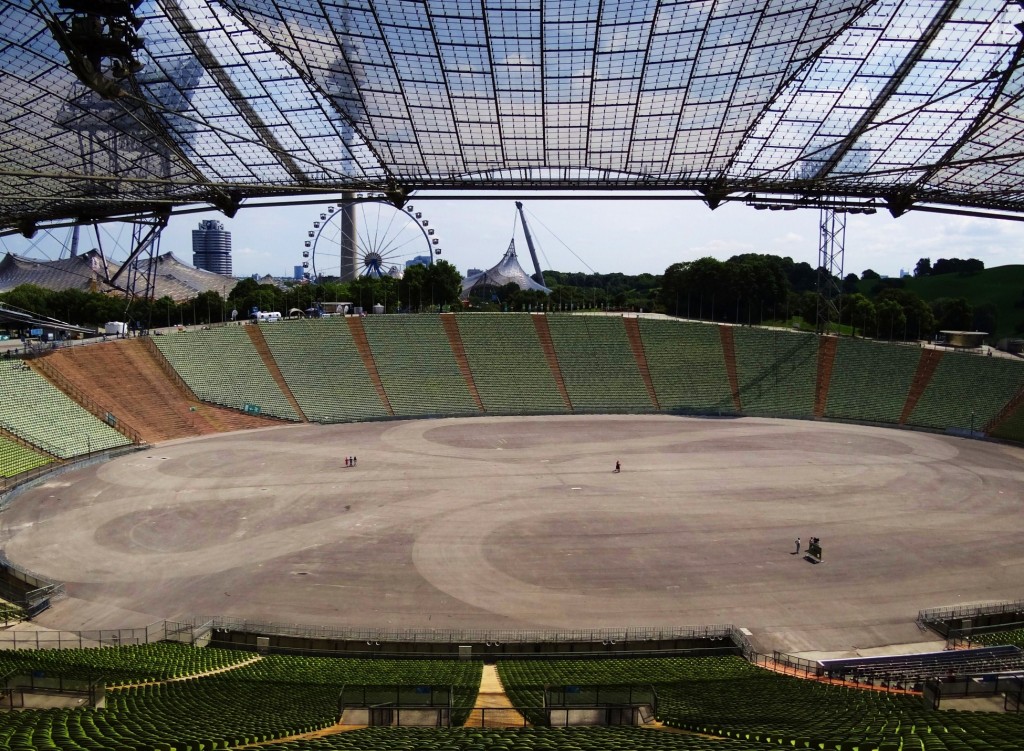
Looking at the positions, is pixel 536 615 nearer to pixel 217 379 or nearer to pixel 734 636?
pixel 734 636

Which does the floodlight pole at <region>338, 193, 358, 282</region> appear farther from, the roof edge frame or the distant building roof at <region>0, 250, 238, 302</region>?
the roof edge frame

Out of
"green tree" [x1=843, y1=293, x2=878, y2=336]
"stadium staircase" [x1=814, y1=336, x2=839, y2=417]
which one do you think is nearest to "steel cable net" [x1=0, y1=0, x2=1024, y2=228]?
"stadium staircase" [x1=814, y1=336, x2=839, y2=417]

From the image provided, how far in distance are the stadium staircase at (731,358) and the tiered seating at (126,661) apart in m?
48.4

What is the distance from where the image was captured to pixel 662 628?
21.4 metres

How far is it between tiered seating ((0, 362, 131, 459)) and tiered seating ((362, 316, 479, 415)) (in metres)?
20.8

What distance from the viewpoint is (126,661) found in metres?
17.4

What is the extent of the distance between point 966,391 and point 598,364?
95.4 feet

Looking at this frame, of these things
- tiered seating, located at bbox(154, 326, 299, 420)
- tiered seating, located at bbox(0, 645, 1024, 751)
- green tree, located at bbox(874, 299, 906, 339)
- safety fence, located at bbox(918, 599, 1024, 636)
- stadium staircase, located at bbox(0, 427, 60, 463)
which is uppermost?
green tree, located at bbox(874, 299, 906, 339)

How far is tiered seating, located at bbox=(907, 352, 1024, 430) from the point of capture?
2132 inches

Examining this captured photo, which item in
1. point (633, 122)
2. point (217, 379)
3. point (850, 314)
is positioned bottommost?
point (217, 379)

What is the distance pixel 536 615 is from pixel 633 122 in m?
30.5

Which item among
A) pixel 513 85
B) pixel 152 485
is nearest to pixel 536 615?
pixel 152 485

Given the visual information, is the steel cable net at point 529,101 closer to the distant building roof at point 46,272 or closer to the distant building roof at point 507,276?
the distant building roof at point 46,272

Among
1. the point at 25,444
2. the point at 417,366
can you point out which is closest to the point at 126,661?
the point at 25,444
